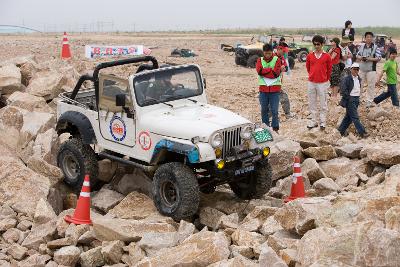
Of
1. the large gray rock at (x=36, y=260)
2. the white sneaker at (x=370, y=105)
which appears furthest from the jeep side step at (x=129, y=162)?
the white sneaker at (x=370, y=105)

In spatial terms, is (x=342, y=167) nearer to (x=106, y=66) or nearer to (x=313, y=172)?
(x=313, y=172)

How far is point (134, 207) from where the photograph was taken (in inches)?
310

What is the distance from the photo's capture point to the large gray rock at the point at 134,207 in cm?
771

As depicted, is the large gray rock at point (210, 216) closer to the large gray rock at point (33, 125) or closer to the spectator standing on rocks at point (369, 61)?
the large gray rock at point (33, 125)

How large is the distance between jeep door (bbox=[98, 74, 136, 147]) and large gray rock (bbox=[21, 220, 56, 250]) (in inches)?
63.2

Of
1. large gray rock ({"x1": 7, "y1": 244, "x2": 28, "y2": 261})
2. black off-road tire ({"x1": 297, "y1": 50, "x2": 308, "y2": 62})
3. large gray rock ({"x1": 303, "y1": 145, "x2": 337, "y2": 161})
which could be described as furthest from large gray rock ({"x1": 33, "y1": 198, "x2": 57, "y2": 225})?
black off-road tire ({"x1": 297, "y1": 50, "x2": 308, "y2": 62})

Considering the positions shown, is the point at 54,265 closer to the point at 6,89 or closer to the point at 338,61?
the point at 6,89

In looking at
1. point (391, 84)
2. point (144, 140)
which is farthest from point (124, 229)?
point (391, 84)

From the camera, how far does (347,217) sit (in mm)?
5875

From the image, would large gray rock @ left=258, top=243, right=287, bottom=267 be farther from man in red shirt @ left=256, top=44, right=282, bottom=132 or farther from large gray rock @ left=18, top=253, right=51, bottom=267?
man in red shirt @ left=256, top=44, right=282, bottom=132

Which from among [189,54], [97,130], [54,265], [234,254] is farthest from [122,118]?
[189,54]

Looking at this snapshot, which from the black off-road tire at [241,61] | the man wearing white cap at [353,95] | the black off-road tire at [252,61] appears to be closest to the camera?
the man wearing white cap at [353,95]

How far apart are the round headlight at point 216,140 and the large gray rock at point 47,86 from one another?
5252mm

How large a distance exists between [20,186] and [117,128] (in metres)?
1.53
